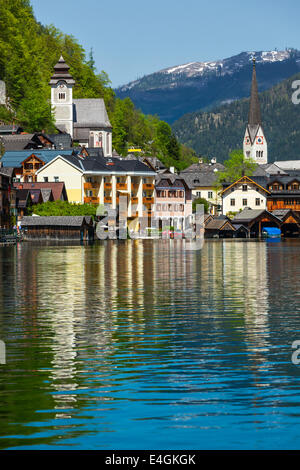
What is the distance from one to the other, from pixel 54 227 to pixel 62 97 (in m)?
74.0

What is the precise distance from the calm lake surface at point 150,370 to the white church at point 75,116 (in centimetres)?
15542

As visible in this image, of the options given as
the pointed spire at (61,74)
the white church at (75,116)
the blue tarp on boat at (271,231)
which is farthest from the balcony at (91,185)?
the pointed spire at (61,74)

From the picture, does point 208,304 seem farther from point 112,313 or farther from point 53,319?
point 53,319

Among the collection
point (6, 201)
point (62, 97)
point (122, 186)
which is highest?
point (62, 97)

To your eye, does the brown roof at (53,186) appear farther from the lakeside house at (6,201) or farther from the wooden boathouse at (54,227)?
the wooden boathouse at (54,227)

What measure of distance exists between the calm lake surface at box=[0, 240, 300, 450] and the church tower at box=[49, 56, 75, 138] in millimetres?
155362

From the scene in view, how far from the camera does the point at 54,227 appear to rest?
412 ft

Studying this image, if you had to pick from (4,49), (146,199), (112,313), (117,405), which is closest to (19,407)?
(117,405)

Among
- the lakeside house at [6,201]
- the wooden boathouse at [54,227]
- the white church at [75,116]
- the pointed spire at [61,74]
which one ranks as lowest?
the wooden boathouse at [54,227]

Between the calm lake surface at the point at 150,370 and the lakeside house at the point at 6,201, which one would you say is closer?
the calm lake surface at the point at 150,370

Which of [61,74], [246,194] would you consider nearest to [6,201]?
[246,194]

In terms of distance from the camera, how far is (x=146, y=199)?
163m

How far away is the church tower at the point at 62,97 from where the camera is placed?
626 feet

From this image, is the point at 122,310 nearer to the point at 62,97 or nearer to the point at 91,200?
the point at 91,200
